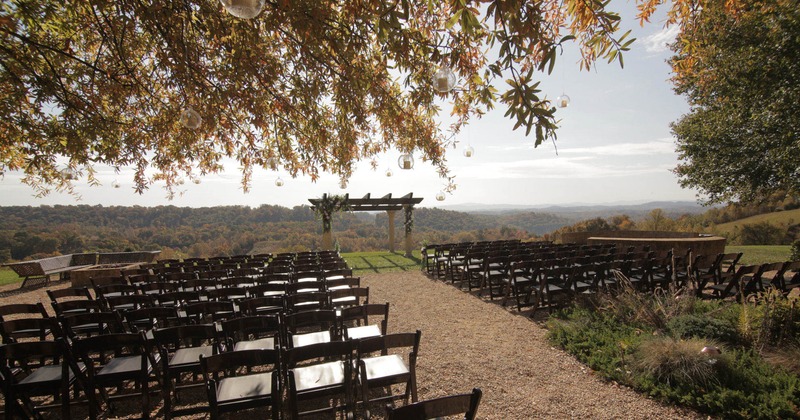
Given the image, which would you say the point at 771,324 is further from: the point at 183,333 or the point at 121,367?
the point at 121,367

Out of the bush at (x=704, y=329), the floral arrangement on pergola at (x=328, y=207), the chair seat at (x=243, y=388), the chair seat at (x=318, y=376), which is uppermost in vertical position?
the floral arrangement on pergola at (x=328, y=207)

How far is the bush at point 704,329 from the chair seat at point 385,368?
350 cm

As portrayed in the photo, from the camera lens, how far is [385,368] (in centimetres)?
333

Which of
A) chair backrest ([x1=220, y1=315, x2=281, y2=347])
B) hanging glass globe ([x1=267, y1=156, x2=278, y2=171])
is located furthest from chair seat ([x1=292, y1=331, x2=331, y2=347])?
hanging glass globe ([x1=267, y1=156, x2=278, y2=171])

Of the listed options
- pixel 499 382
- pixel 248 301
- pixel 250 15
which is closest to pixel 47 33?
pixel 248 301

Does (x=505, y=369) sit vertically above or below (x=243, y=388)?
below

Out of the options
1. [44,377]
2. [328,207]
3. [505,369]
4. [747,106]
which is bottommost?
[505,369]

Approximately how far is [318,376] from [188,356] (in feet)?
4.67

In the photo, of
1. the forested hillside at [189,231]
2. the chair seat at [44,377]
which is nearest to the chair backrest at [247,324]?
the chair seat at [44,377]

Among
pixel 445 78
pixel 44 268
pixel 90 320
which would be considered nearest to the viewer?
pixel 445 78

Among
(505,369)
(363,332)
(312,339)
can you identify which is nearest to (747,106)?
(505,369)

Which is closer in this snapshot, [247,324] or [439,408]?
[439,408]

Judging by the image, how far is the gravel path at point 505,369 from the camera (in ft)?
11.2

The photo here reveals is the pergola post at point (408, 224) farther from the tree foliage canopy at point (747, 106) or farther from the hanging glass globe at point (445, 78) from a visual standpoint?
the hanging glass globe at point (445, 78)
